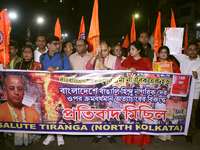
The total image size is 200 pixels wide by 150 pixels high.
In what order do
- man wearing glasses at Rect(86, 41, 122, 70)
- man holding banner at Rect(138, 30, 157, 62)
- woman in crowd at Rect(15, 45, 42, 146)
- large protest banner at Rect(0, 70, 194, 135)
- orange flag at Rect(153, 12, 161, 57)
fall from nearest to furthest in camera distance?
large protest banner at Rect(0, 70, 194, 135) < woman in crowd at Rect(15, 45, 42, 146) < man wearing glasses at Rect(86, 41, 122, 70) < man holding banner at Rect(138, 30, 157, 62) < orange flag at Rect(153, 12, 161, 57)

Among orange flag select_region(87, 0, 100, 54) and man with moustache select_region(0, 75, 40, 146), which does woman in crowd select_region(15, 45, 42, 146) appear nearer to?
man with moustache select_region(0, 75, 40, 146)

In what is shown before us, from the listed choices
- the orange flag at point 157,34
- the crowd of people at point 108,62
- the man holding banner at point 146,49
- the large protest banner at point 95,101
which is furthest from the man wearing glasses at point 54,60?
the orange flag at point 157,34

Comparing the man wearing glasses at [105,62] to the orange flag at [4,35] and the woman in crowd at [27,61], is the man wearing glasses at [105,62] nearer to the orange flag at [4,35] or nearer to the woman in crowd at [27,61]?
the woman in crowd at [27,61]

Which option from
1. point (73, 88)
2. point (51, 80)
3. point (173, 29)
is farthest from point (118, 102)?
point (173, 29)

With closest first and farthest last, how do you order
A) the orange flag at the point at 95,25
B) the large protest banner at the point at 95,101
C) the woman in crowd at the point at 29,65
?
the large protest banner at the point at 95,101 → the orange flag at the point at 95,25 → the woman in crowd at the point at 29,65

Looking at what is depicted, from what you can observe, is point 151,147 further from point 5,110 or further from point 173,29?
point 173,29

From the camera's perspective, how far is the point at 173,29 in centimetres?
422

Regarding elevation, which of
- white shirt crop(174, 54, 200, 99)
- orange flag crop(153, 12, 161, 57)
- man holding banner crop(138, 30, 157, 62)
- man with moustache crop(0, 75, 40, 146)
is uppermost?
orange flag crop(153, 12, 161, 57)

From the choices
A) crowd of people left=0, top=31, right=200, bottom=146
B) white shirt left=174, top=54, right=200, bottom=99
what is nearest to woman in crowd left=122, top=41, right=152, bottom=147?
crowd of people left=0, top=31, right=200, bottom=146

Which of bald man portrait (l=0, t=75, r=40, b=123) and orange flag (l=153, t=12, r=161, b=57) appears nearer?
bald man portrait (l=0, t=75, r=40, b=123)

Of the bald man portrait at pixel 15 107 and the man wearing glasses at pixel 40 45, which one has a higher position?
the man wearing glasses at pixel 40 45

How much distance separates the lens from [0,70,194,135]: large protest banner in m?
2.66

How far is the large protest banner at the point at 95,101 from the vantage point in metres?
2.66

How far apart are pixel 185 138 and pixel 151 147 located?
3.16 ft
